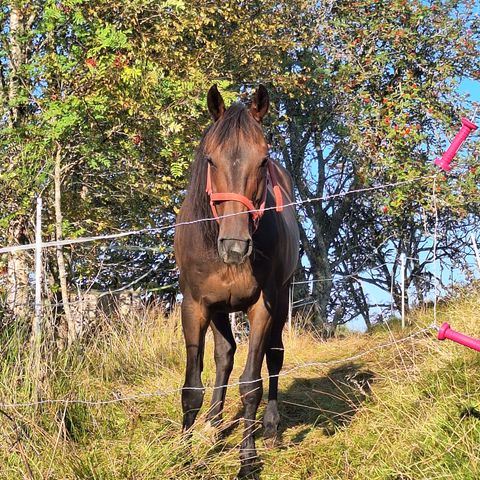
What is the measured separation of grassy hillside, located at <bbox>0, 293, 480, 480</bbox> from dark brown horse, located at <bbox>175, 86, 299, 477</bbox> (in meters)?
0.26

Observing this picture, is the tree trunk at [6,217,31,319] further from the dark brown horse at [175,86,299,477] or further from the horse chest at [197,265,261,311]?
the horse chest at [197,265,261,311]

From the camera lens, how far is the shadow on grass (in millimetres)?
4738

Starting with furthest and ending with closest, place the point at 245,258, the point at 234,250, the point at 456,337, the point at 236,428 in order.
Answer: the point at 236,428
the point at 245,258
the point at 234,250
the point at 456,337

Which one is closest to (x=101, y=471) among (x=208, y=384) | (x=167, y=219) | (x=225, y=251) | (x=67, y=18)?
(x=225, y=251)

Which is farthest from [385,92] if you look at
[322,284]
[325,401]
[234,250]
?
[234,250]

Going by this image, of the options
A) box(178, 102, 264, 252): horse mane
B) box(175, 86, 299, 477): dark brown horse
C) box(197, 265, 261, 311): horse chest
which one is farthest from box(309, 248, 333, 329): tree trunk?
box(197, 265, 261, 311): horse chest

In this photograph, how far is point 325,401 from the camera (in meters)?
5.71

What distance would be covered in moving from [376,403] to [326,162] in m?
10.1

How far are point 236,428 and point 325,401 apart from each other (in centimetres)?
106

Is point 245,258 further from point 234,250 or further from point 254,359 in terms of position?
point 254,359

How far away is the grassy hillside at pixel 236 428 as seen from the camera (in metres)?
3.16

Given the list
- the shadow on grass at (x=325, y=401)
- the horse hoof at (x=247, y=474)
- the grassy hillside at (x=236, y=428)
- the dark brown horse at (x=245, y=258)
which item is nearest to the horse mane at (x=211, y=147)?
the dark brown horse at (x=245, y=258)

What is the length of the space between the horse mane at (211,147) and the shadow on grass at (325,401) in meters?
1.52

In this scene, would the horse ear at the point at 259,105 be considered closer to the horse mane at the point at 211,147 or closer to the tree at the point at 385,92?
the horse mane at the point at 211,147
